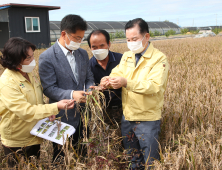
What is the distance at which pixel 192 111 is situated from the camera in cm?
298

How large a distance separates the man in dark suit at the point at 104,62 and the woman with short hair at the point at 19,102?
0.84 m

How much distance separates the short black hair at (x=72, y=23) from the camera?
2195 mm

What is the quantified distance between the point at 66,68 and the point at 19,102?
25.1 inches

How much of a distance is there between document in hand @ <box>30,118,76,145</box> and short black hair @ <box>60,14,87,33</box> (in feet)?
3.17

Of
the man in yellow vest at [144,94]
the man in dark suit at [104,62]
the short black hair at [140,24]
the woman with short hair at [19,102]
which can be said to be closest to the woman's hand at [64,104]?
the woman with short hair at [19,102]

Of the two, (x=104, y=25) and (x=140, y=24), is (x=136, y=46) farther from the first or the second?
(x=104, y=25)

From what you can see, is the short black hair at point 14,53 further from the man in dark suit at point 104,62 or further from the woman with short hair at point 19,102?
the man in dark suit at point 104,62

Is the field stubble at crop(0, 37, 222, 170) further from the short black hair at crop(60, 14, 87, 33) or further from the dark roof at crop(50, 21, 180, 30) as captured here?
the dark roof at crop(50, 21, 180, 30)

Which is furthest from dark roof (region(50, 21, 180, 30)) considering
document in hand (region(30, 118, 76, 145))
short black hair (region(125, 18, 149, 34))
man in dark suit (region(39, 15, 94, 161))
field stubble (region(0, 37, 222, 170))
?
document in hand (region(30, 118, 76, 145))

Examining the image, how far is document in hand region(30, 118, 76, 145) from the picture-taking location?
1.92 metres

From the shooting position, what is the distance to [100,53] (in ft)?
8.70

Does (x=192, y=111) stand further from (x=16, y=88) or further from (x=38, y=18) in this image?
(x=38, y=18)

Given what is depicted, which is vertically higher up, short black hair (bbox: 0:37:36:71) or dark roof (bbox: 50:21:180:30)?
dark roof (bbox: 50:21:180:30)

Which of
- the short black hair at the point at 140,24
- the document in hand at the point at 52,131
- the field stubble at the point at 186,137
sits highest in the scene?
the short black hair at the point at 140,24
